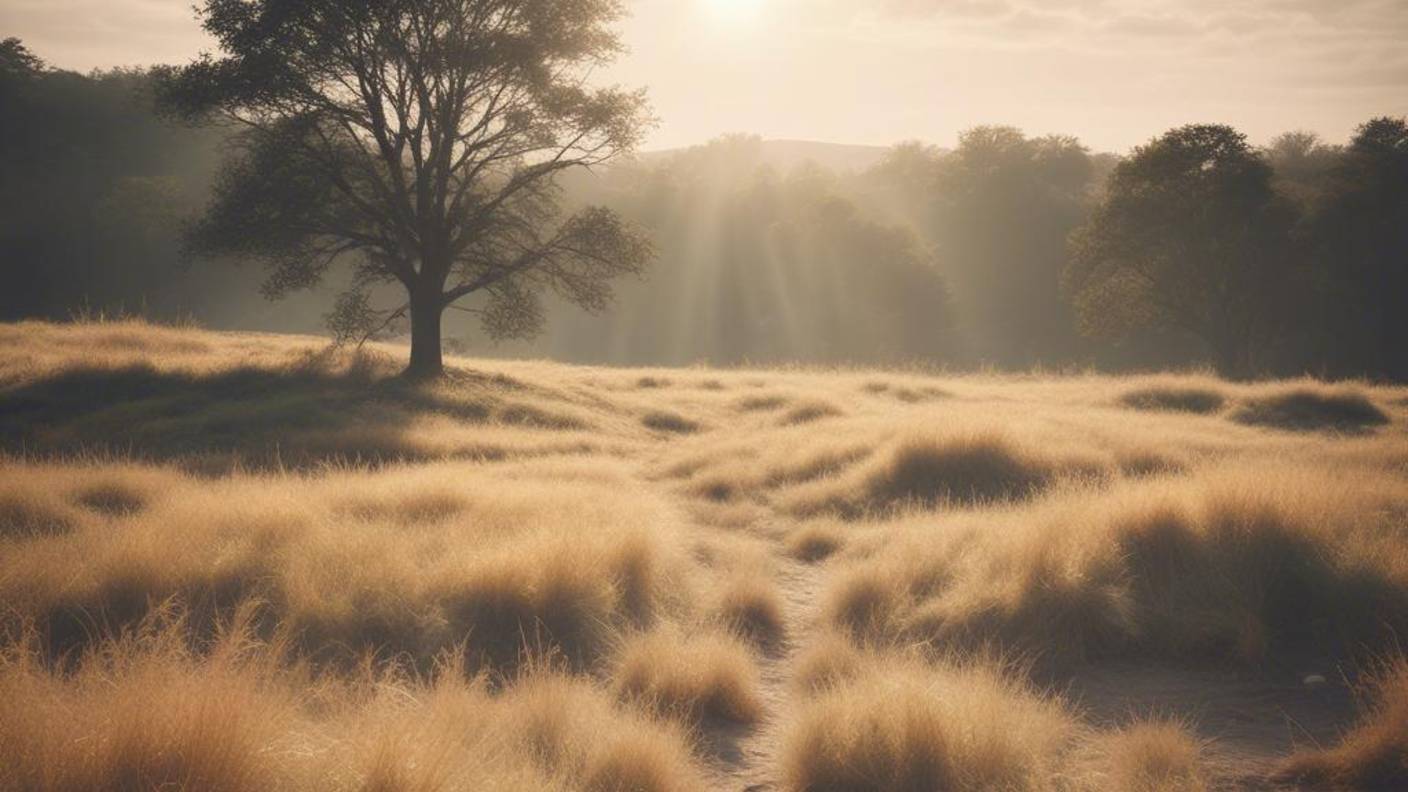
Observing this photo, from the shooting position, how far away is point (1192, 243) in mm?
33188

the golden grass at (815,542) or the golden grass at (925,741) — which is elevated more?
the golden grass at (925,741)

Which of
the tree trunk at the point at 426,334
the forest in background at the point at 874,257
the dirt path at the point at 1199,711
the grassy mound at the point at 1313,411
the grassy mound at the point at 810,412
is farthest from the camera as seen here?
the forest in background at the point at 874,257

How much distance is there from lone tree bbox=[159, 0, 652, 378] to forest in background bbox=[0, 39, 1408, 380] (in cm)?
1614

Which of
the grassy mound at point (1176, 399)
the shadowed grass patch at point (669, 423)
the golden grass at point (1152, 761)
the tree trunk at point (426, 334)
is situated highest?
the tree trunk at point (426, 334)

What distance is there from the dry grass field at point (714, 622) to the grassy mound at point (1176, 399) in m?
7.44

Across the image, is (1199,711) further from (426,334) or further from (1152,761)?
(426,334)

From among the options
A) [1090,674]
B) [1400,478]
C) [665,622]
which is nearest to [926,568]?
[1090,674]

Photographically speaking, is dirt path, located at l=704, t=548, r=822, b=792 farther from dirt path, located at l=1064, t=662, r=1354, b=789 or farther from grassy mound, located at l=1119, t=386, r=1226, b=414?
grassy mound, located at l=1119, t=386, r=1226, b=414

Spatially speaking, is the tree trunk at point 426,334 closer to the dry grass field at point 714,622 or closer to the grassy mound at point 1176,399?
the dry grass field at point 714,622

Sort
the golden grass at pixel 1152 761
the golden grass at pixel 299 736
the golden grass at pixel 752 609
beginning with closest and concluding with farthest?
the golden grass at pixel 299 736 → the golden grass at pixel 1152 761 → the golden grass at pixel 752 609

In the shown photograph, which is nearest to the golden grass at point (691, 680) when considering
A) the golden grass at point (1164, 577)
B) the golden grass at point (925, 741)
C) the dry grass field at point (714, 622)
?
the dry grass field at point (714, 622)

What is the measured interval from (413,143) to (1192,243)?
3029cm

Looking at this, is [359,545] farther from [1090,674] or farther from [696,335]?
[696,335]

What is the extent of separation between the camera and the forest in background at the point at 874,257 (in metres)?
35.6
